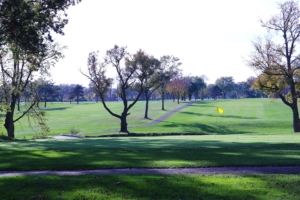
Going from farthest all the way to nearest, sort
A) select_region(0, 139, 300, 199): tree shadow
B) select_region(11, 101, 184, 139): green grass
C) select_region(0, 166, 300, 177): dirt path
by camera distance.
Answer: select_region(11, 101, 184, 139): green grass, select_region(0, 166, 300, 177): dirt path, select_region(0, 139, 300, 199): tree shadow

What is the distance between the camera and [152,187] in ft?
33.6

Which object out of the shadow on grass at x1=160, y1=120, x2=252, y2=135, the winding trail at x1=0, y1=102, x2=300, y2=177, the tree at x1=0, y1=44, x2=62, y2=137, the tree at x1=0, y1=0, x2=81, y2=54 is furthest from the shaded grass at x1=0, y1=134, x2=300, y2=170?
the shadow on grass at x1=160, y1=120, x2=252, y2=135

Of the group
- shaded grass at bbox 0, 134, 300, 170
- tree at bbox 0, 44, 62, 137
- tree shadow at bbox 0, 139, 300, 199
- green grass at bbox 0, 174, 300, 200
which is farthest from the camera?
tree at bbox 0, 44, 62, 137

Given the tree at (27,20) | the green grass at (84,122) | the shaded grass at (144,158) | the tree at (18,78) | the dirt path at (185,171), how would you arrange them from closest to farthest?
the dirt path at (185,171) < the shaded grass at (144,158) < the tree at (27,20) < the tree at (18,78) < the green grass at (84,122)

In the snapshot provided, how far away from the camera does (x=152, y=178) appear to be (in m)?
11.4

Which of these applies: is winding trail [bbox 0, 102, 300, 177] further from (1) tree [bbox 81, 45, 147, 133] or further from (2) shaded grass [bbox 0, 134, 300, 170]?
(1) tree [bbox 81, 45, 147, 133]

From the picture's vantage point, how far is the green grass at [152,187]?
30.9ft

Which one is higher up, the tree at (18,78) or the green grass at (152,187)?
the tree at (18,78)

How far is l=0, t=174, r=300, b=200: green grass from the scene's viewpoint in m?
9.43

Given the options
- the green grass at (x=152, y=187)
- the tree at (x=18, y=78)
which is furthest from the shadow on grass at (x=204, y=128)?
the green grass at (x=152, y=187)

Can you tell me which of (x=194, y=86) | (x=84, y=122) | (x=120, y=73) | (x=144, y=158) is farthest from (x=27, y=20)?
(x=194, y=86)

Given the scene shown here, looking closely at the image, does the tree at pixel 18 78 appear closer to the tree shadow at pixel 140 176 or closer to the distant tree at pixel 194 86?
the tree shadow at pixel 140 176

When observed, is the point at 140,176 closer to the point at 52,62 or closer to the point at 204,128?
the point at 52,62

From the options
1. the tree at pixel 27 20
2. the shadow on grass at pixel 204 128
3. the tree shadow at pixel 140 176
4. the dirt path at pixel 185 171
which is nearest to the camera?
the tree shadow at pixel 140 176
